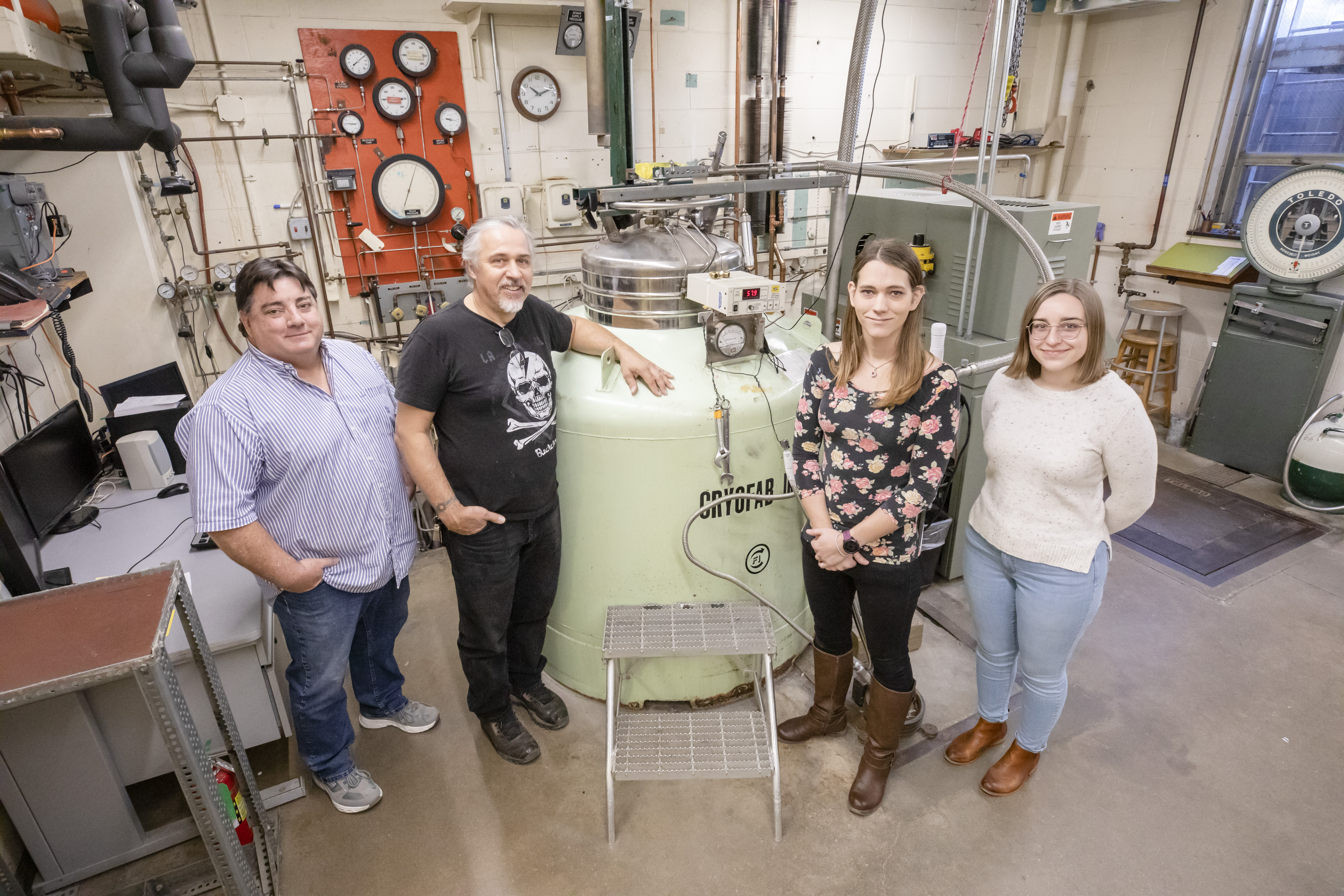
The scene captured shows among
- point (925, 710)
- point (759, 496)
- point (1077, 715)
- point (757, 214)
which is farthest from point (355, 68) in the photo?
point (1077, 715)

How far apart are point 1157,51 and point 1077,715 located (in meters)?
4.13

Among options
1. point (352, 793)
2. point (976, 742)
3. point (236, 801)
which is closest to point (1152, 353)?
point (976, 742)

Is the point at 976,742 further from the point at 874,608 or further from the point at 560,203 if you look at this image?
the point at 560,203

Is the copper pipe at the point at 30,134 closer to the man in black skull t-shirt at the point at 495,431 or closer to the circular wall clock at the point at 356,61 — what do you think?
the man in black skull t-shirt at the point at 495,431

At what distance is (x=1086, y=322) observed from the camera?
162 centimetres

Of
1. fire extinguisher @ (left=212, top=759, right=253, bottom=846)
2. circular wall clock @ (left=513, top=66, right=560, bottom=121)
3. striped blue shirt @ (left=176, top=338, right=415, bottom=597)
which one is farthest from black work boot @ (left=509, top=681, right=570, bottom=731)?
circular wall clock @ (left=513, top=66, right=560, bottom=121)

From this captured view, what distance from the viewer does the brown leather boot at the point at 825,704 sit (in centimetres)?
210

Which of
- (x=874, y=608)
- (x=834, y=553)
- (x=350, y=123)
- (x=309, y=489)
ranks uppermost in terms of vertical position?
(x=350, y=123)

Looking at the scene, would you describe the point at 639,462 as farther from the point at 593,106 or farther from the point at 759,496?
the point at 593,106

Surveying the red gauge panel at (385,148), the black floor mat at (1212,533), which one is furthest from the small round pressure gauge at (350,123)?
the black floor mat at (1212,533)

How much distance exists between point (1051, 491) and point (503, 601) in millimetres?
1422

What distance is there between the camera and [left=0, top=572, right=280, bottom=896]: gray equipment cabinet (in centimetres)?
128

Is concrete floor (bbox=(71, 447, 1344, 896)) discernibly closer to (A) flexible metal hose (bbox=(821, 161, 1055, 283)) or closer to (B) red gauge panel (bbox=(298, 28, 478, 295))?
(A) flexible metal hose (bbox=(821, 161, 1055, 283))

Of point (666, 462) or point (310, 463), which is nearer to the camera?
point (310, 463)
